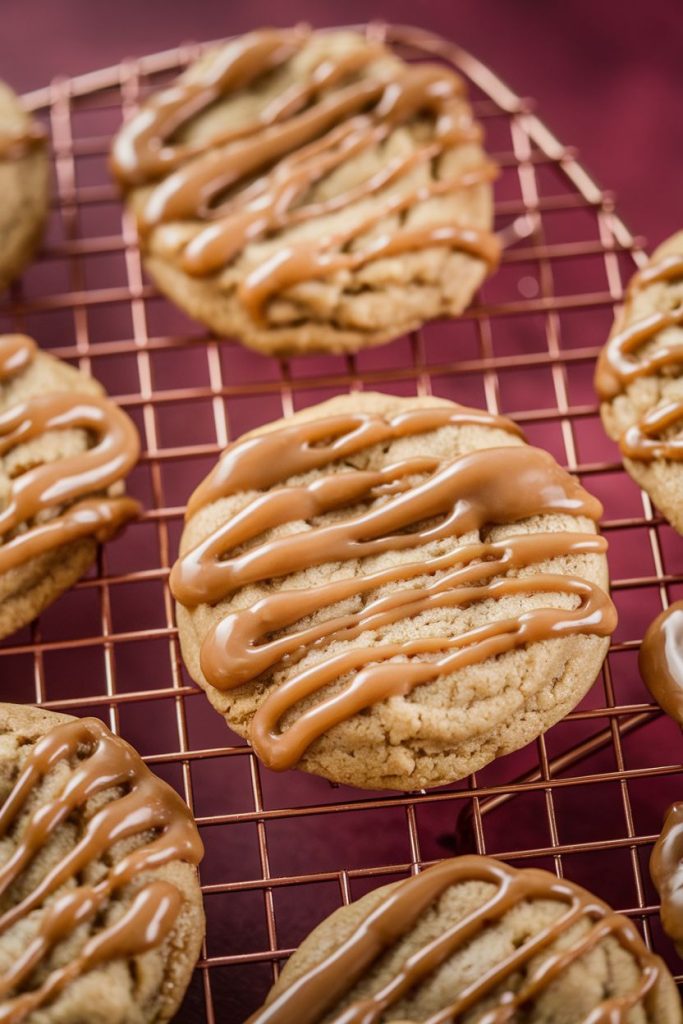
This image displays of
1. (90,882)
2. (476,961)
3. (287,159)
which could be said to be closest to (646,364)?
(287,159)

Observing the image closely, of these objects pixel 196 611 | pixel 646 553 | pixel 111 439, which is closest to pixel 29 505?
pixel 111 439

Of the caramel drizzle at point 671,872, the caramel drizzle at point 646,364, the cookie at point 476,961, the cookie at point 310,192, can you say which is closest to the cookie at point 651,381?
the caramel drizzle at point 646,364

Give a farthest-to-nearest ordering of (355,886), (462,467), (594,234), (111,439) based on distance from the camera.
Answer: (594,234), (355,886), (111,439), (462,467)

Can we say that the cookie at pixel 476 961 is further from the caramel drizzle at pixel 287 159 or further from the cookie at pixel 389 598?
the caramel drizzle at pixel 287 159

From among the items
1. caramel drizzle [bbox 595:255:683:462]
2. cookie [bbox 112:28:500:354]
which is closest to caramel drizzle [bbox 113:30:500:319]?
cookie [bbox 112:28:500:354]

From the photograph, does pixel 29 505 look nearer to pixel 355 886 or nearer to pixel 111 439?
pixel 111 439
